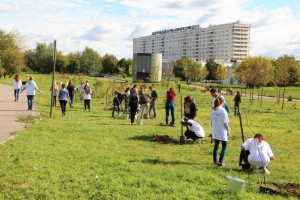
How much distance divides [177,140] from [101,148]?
324 cm

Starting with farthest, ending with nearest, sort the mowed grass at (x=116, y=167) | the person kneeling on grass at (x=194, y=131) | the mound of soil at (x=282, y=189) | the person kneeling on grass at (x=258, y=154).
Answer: the person kneeling on grass at (x=194, y=131) → the person kneeling on grass at (x=258, y=154) → the mound of soil at (x=282, y=189) → the mowed grass at (x=116, y=167)

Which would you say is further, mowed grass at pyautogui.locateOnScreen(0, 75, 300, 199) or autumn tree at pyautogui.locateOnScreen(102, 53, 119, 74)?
autumn tree at pyautogui.locateOnScreen(102, 53, 119, 74)

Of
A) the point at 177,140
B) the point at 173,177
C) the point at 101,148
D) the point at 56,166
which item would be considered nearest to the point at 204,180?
the point at 173,177

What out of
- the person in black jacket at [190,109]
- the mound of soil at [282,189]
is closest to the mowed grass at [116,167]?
the mound of soil at [282,189]

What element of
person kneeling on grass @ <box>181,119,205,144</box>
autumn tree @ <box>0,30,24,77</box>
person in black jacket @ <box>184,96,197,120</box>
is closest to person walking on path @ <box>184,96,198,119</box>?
person in black jacket @ <box>184,96,197,120</box>

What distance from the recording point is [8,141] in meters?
10.5

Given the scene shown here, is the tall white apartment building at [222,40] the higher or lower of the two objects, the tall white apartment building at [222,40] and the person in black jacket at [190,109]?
the higher

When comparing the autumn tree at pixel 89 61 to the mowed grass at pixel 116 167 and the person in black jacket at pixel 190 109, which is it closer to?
the mowed grass at pixel 116 167

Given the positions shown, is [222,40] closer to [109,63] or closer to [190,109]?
[109,63]

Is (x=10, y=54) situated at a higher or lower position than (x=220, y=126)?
higher

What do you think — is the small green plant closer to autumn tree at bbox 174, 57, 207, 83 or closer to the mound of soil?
the mound of soil

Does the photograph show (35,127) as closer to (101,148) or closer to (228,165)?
(101,148)

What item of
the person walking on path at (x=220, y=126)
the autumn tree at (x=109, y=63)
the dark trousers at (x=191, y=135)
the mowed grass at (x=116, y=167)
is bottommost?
the mowed grass at (x=116, y=167)

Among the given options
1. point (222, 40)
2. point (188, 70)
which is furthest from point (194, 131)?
point (222, 40)
